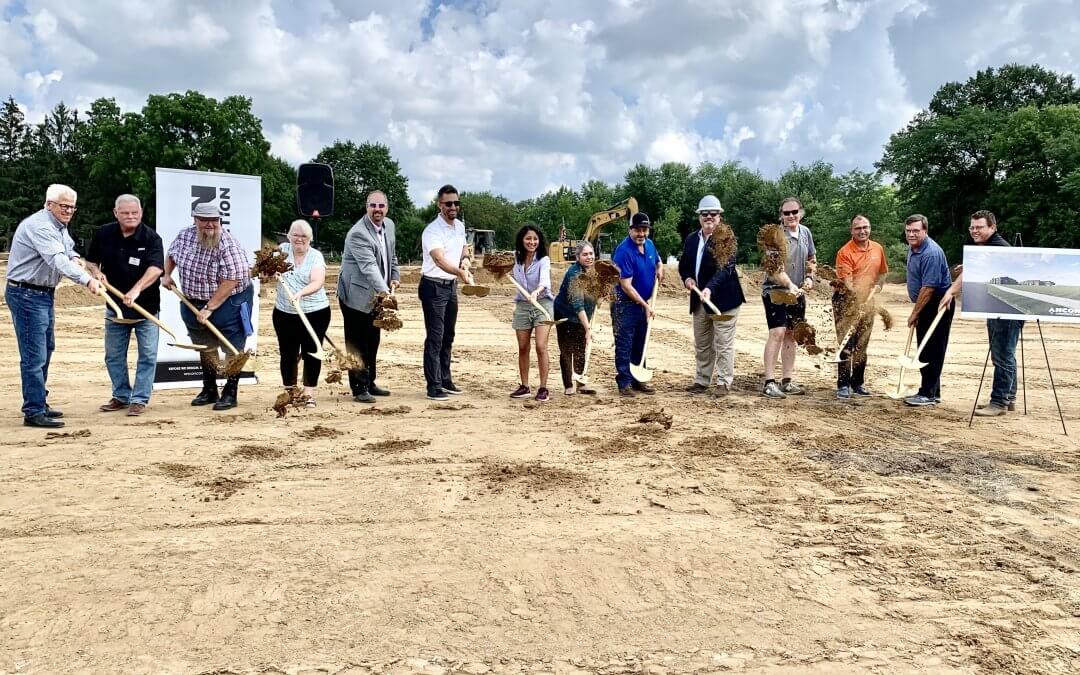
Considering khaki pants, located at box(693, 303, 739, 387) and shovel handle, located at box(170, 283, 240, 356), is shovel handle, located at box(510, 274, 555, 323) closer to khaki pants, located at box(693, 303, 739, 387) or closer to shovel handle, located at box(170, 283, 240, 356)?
khaki pants, located at box(693, 303, 739, 387)

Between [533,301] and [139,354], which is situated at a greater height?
[533,301]

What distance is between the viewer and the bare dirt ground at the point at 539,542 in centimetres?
290

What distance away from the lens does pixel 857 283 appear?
7.31 m

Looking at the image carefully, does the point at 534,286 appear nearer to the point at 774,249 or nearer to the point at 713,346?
the point at 713,346

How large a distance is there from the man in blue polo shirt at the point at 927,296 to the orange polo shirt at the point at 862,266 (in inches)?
12.7

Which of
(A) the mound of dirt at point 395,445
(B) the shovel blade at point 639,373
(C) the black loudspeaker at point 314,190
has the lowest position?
(A) the mound of dirt at point 395,445

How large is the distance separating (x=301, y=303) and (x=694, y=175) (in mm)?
61142

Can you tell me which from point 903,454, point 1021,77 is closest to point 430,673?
point 903,454

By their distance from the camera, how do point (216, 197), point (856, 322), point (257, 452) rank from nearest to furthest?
point (257, 452), point (856, 322), point (216, 197)

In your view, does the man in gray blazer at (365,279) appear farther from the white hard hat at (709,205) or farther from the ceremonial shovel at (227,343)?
the white hard hat at (709,205)

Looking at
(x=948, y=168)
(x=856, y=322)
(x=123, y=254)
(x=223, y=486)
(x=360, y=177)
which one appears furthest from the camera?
(x=360, y=177)

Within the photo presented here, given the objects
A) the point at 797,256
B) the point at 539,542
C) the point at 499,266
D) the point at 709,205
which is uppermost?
the point at 709,205

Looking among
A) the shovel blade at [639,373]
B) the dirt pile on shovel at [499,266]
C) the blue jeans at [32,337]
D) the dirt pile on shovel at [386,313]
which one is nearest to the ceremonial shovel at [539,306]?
the dirt pile on shovel at [499,266]

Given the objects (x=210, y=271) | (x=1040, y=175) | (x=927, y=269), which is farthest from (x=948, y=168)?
(x=210, y=271)
